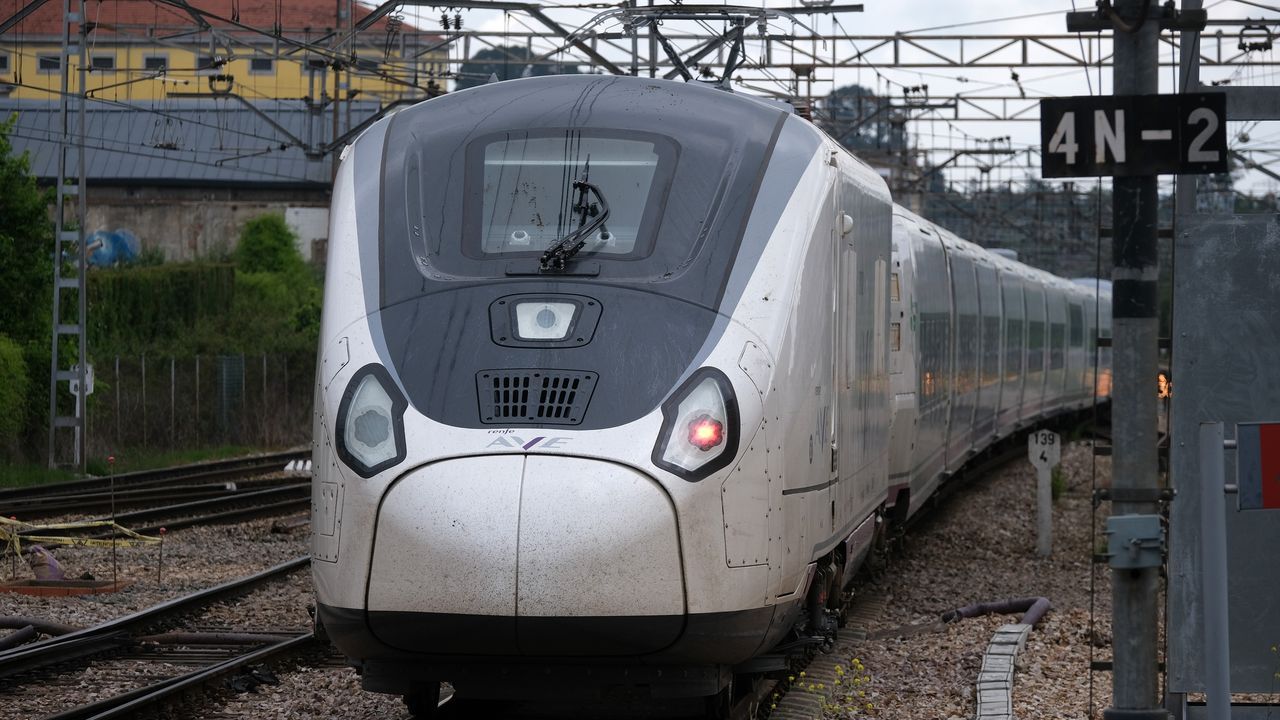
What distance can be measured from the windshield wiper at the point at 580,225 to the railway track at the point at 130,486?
38.1ft

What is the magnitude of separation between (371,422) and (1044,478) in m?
12.2

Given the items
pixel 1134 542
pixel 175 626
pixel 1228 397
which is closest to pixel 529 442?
pixel 1134 542

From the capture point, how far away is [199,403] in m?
34.9

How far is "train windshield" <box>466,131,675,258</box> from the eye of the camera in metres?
7.02

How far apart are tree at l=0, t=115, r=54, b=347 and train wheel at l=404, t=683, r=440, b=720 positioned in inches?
847

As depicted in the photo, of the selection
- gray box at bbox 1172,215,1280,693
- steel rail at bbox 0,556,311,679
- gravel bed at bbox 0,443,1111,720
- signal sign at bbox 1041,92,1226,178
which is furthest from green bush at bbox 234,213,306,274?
signal sign at bbox 1041,92,1226,178

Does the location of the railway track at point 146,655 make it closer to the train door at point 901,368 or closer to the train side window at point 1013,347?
the train door at point 901,368

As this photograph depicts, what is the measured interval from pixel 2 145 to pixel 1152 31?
80.1 feet

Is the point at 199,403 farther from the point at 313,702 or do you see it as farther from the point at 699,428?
the point at 699,428

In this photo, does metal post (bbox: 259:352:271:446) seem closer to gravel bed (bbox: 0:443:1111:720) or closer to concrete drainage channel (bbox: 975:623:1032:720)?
gravel bed (bbox: 0:443:1111:720)

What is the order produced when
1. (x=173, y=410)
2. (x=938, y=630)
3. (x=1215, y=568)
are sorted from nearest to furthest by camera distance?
(x=1215, y=568) < (x=938, y=630) < (x=173, y=410)

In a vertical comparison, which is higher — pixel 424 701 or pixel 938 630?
pixel 424 701

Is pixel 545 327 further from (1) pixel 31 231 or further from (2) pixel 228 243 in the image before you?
(2) pixel 228 243

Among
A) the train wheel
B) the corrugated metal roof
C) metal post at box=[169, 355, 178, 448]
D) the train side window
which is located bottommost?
the train wheel
